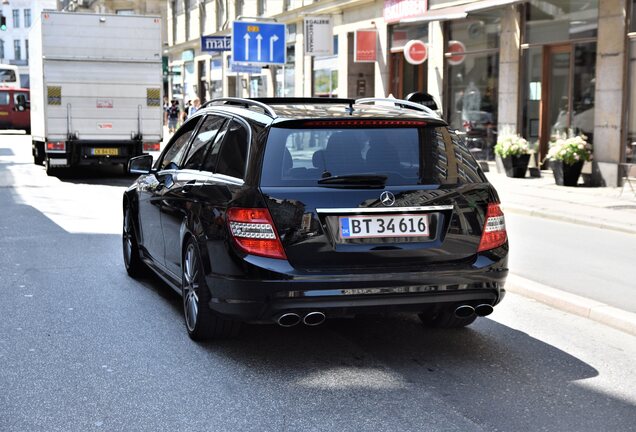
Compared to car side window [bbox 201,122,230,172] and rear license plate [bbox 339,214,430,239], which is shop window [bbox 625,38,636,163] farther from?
rear license plate [bbox 339,214,430,239]

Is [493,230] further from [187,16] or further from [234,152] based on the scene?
[187,16]

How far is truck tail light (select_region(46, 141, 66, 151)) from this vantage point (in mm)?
19594

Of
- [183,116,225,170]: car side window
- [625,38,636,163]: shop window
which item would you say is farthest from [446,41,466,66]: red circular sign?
[183,116,225,170]: car side window

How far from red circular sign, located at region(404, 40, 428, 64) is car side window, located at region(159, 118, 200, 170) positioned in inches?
679

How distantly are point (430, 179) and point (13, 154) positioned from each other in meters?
26.6

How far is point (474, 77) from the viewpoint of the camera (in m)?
22.8

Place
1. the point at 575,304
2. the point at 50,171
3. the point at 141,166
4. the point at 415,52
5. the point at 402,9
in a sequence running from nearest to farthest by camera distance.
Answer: the point at 575,304, the point at 141,166, the point at 50,171, the point at 415,52, the point at 402,9

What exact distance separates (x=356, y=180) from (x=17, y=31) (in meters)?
120

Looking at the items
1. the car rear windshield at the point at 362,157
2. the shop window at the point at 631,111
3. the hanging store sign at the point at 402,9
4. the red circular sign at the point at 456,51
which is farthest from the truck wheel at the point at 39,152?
the car rear windshield at the point at 362,157

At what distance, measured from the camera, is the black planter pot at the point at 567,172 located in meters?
17.6

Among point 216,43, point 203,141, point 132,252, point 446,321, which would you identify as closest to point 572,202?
point 132,252

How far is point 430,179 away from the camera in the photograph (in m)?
5.54

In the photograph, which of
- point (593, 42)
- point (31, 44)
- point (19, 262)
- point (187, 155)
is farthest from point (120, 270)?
point (31, 44)

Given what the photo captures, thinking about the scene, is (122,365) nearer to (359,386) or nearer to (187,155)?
(359,386)
